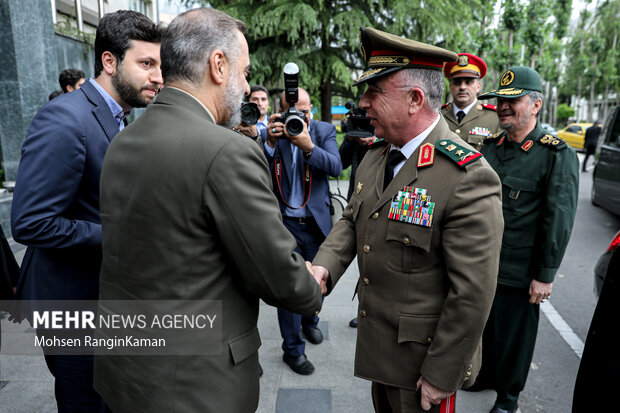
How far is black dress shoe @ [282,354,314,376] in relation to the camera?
3.27 m

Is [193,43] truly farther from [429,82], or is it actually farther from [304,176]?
[304,176]

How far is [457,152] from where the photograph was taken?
5.41 feet

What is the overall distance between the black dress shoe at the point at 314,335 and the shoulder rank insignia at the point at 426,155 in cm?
246

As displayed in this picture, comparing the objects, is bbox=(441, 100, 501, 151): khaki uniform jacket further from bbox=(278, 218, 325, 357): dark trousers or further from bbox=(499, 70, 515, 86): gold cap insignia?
bbox=(278, 218, 325, 357): dark trousers

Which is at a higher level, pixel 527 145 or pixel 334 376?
pixel 527 145

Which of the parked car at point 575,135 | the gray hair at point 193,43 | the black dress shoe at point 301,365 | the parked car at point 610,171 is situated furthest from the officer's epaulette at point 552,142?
the parked car at point 575,135

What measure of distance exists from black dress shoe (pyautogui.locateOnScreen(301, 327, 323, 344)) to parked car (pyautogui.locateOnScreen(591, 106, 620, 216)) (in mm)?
7232

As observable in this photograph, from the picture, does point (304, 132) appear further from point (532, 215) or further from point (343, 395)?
point (343, 395)

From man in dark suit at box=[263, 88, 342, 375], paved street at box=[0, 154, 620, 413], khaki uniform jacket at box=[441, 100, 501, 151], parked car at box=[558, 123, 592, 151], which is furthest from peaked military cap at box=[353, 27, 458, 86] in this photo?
parked car at box=[558, 123, 592, 151]

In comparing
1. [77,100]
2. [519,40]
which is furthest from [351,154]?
[519,40]

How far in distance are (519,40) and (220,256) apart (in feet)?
81.8

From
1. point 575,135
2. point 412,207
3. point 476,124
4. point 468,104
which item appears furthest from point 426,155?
point 575,135

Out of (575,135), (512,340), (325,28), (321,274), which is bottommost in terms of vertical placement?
(575,135)

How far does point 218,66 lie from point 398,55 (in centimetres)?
75
